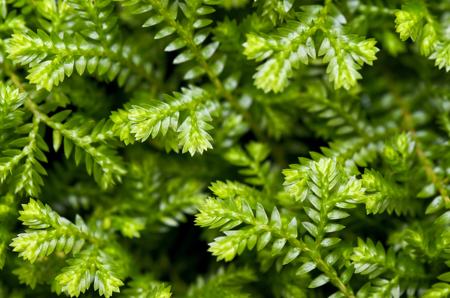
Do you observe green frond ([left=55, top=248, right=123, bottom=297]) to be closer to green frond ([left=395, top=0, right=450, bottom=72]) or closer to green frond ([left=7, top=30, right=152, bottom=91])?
green frond ([left=7, top=30, right=152, bottom=91])

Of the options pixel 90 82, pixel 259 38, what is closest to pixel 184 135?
pixel 259 38

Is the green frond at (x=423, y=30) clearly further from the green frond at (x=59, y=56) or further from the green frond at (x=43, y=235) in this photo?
the green frond at (x=43, y=235)

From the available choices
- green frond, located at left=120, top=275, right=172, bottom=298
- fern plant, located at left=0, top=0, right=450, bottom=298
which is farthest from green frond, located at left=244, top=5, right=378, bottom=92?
green frond, located at left=120, top=275, right=172, bottom=298

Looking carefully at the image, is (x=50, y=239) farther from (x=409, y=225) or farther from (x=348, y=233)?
(x=409, y=225)

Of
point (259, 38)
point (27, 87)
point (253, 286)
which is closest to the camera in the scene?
point (259, 38)

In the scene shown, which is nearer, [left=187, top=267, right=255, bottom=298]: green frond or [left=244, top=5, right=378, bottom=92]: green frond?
[left=244, top=5, right=378, bottom=92]: green frond

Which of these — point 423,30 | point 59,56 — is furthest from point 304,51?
point 59,56

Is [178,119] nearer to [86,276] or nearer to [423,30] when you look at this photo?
[86,276]

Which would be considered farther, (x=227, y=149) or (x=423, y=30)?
(x=227, y=149)
